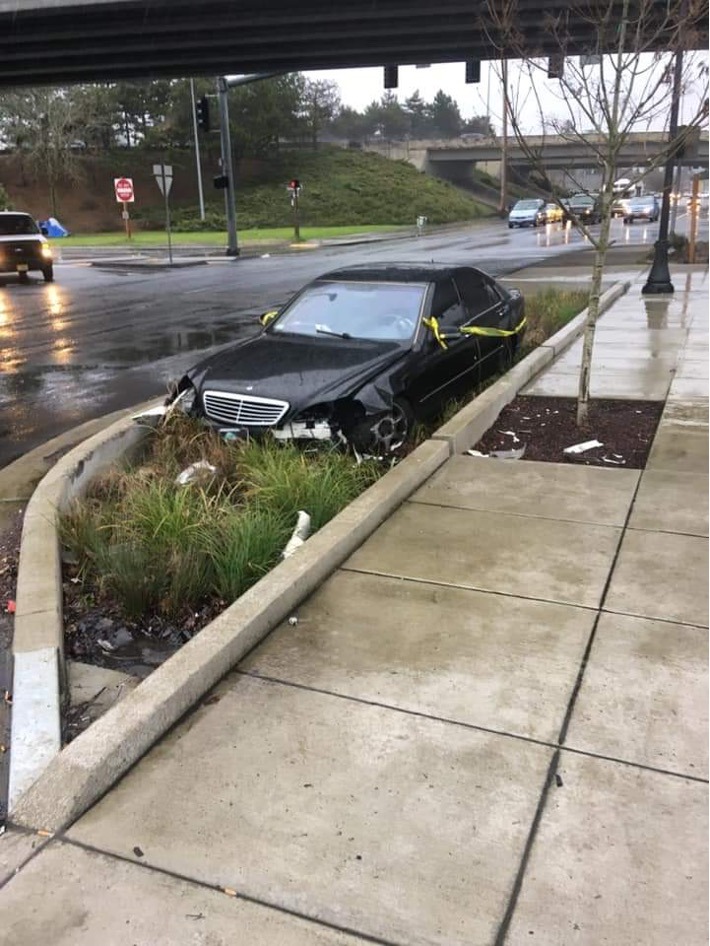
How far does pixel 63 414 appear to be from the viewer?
8.91m

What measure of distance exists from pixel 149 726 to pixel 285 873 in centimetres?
84

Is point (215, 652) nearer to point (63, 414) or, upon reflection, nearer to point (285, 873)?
point (285, 873)

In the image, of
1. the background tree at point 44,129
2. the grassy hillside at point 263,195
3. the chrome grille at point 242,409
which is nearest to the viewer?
the chrome grille at point 242,409

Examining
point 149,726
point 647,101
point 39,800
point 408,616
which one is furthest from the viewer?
point 647,101

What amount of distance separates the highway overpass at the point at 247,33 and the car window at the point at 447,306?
9.77 m

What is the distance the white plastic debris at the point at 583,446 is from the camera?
6512 mm

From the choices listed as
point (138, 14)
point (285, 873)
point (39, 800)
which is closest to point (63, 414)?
point (39, 800)

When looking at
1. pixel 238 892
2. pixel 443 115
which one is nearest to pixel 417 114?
pixel 443 115

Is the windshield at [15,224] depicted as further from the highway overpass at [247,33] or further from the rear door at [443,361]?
the rear door at [443,361]

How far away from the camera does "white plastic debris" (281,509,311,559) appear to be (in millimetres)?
4766

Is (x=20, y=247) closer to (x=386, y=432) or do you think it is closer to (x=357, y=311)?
(x=357, y=311)

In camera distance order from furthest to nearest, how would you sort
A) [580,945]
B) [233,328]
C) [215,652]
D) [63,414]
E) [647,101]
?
1. [233,328]
2. [63,414]
3. [647,101]
4. [215,652]
5. [580,945]

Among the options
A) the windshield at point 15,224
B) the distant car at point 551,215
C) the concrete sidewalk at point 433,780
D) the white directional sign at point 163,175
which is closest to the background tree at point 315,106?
the distant car at point 551,215

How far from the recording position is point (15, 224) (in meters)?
25.2
